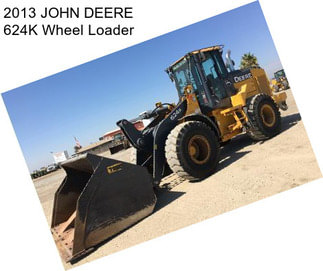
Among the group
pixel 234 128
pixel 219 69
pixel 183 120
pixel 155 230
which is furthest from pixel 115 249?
pixel 219 69

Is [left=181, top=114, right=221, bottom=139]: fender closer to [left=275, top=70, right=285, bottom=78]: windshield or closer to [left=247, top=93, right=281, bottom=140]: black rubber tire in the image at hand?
[left=247, top=93, right=281, bottom=140]: black rubber tire

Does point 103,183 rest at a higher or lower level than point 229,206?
higher

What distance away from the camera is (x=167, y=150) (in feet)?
16.9

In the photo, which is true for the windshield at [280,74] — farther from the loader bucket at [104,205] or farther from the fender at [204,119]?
the loader bucket at [104,205]

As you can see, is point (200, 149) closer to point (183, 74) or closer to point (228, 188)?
point (228, 188)

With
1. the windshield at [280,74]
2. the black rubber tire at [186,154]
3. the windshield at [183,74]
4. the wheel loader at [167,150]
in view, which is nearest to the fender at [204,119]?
the wheel loader at [167,150]

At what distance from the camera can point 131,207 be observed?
14.2 feet

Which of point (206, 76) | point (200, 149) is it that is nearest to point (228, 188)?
point (200, 149)

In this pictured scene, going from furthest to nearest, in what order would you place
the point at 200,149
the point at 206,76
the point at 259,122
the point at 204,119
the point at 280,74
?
1. the point at 280,74
2. the point at 206,76
3. the point at 259,122
4. the point at 204,119
5. the point at 200,149

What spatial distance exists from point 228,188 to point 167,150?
1.38 meters

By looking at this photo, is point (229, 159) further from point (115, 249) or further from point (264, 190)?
point (115, 249)

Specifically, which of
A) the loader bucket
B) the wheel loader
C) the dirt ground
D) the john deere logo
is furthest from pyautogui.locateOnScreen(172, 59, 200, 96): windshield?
the john deere logo

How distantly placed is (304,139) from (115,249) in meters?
4.63

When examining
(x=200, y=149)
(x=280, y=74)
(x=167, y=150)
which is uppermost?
(x=280, y=74)
